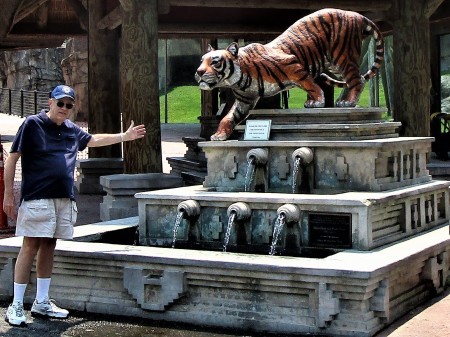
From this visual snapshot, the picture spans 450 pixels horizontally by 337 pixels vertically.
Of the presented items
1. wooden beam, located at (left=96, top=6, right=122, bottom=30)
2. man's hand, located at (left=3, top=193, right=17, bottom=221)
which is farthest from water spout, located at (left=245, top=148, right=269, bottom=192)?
wooden beam, located at (left=96, top=6, right=122, bottom=30)

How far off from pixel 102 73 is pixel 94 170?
5.16ft

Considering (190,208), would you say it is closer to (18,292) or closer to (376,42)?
(18,292)

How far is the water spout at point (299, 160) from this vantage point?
7.95 meters

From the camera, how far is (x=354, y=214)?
279 inches

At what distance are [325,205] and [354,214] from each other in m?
0.25

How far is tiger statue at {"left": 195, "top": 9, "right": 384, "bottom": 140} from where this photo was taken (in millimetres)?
8609

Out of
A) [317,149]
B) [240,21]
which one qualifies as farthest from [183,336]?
[240,21]

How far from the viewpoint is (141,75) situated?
11.2 meters

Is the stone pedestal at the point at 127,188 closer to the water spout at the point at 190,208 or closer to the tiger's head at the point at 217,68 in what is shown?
the tiger's head at the point at 217,68

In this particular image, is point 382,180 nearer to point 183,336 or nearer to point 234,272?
point 234,272

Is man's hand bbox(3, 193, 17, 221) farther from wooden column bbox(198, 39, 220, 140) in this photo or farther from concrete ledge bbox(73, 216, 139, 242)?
wooden column bbox(198, 39, 220, 140)

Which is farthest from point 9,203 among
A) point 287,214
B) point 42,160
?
point 287,214

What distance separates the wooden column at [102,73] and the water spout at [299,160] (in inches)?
268

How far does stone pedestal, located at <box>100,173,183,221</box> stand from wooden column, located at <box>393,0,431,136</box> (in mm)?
3603
